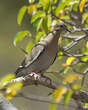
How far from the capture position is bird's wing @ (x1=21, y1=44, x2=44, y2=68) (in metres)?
3.06

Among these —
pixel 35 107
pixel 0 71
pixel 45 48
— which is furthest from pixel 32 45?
pixel 0 71

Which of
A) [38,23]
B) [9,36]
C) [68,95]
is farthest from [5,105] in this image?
[9,36]

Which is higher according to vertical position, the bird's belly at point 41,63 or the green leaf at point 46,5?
the green leaf at point 46,5

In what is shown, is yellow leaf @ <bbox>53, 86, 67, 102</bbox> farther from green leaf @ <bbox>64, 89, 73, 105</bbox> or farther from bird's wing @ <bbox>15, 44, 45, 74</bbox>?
bird's wing @ <bbox>15, 44, 45, 74</bbox>

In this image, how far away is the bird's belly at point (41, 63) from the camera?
2984 millimetres

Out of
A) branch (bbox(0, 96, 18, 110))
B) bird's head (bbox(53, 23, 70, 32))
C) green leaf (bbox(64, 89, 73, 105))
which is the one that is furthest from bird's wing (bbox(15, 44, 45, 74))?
green leaf (bbox(64, 89, 73, 105))

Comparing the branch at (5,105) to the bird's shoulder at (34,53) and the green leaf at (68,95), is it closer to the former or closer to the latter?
the green leaf at (68,95)

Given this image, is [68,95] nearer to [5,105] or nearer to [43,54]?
[5,105]

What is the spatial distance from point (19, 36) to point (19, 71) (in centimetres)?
37

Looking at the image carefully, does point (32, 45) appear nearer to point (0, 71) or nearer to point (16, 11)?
point (0, 71)

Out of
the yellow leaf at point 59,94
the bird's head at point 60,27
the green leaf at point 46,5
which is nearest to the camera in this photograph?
the yellow leaf at point 59,94

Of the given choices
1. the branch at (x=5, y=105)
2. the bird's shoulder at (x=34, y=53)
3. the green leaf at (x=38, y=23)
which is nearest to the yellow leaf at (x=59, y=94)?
the branch at (x=5, y=105)

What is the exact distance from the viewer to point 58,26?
296 cm

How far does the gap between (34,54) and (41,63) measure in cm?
16
